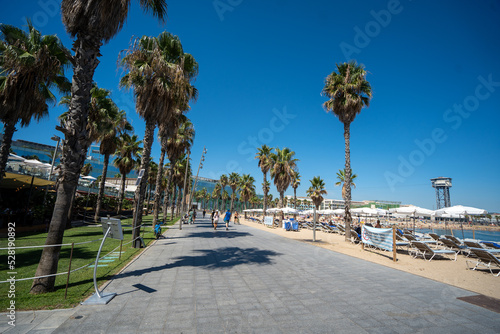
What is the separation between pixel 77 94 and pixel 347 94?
17.0 m

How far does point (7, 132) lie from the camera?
9.73 metres

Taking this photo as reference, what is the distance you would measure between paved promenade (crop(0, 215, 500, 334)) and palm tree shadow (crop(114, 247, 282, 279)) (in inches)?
4.7

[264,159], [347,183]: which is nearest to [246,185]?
[264,159]

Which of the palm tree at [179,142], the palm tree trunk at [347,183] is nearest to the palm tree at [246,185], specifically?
the palm tree at [179,142]

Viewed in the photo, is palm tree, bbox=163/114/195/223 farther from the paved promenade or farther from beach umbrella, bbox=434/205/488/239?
beach umbrella, bbox=434/205/488/239

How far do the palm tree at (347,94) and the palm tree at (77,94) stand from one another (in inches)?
611

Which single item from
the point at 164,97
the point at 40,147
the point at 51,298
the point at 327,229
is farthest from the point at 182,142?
the point at 40,147

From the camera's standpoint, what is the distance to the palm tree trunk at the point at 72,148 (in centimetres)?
482

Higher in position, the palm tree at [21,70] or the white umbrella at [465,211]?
the palm tree at [21,70]

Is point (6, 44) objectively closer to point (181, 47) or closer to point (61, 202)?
point (181, 47)

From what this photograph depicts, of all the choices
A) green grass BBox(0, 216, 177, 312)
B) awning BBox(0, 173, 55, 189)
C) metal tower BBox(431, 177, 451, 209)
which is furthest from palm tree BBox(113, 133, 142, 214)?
metal tower BBox(431, 177, 451, 209)

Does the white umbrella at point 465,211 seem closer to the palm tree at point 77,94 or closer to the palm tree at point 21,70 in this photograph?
the palm tree at point 77,94

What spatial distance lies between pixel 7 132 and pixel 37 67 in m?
3.21

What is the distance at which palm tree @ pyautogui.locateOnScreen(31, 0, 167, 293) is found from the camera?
4957 mm
